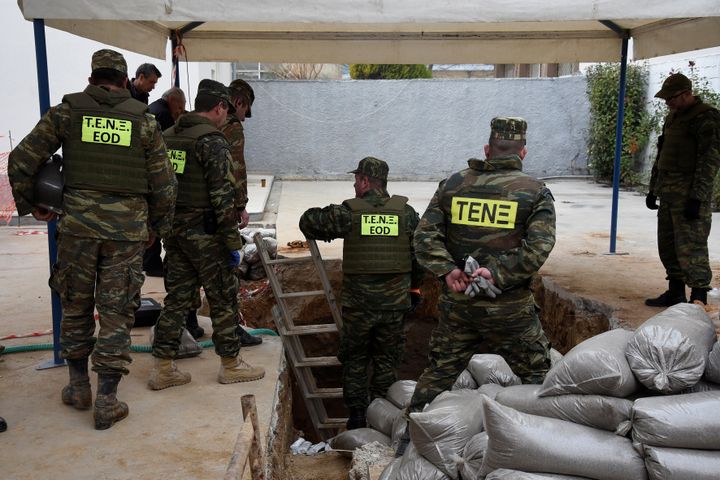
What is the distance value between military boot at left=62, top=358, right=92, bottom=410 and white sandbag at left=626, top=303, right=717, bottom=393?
2.63 m

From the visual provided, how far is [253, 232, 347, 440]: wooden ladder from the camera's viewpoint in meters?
5.25

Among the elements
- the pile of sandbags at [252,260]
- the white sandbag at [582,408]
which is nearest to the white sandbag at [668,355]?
the white sandbag at [582,408]

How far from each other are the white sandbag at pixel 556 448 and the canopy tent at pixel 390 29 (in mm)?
2230

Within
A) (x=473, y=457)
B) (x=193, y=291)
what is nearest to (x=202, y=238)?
(x=193, y=291)

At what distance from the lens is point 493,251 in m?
3.42

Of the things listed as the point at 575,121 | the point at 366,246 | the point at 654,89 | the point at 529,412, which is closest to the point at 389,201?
the point at 366,246

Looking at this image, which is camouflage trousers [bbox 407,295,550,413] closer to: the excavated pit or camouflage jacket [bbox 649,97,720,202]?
the excavated pit

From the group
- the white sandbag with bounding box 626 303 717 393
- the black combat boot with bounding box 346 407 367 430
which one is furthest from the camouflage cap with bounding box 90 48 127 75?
the black combat boot with bounding box 346 407 367 430

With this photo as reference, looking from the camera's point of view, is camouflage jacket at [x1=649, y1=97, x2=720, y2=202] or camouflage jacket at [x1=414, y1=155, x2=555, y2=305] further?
camouflage jacket at [x1=649, y1=97, x2=720, y2=202]

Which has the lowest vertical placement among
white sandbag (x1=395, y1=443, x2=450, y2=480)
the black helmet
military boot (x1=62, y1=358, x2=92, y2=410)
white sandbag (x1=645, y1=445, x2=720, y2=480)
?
white sandbag (x1=395, y1=443, x2=450, y2=480)

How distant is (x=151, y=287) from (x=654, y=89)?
1208 centimetres

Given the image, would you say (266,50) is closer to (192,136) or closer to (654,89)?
(192,136)

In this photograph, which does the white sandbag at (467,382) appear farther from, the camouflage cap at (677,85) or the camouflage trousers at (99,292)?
the camouflage cap at (677,85)

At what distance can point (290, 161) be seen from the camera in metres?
17.2
